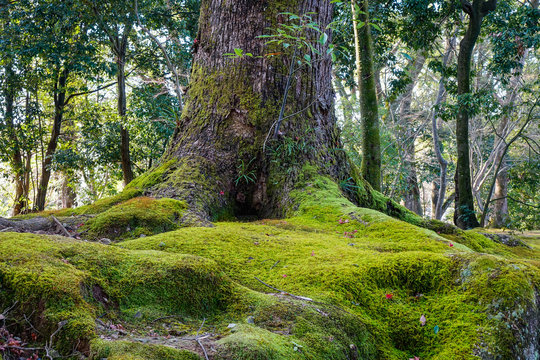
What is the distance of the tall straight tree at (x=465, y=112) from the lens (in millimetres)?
8312

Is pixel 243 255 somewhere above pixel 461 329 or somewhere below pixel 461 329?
above

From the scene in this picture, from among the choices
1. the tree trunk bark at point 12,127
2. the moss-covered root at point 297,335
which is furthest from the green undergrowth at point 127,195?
the tree trunk bark at point 12,127

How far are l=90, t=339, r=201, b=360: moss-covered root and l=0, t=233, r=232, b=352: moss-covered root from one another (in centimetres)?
8

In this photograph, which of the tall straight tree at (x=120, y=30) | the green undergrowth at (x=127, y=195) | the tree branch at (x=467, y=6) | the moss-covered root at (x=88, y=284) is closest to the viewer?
the moss-covered root at (x=88, y=284)

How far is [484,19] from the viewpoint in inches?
348

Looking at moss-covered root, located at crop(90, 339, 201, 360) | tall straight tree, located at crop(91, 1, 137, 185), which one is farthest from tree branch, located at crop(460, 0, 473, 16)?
moss-covered root, located at crop(90, 339, 201, 360)

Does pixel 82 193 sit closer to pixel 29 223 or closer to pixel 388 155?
pixel 388 155

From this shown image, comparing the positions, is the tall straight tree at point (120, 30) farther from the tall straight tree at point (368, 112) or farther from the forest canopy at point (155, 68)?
the tall straight tree at point (368, 112)

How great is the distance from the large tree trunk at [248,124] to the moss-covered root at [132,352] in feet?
9.86

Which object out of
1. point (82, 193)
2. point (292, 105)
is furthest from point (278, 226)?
point (82, 193)

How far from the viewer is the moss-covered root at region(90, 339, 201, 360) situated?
1.40 metres

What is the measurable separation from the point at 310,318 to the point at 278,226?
6.48ft

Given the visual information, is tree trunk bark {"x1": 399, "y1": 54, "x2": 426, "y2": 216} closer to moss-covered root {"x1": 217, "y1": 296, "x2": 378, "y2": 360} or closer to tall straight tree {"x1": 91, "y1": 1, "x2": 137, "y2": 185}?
tall straight tree {"x1": 91, "y1": 1, "x2": 137, "y2": 185}

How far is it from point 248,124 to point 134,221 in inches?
74.8
